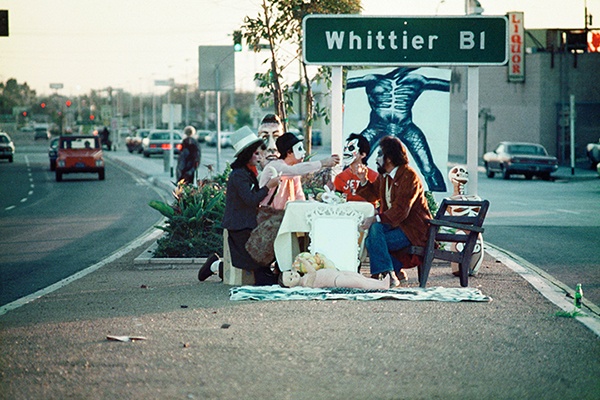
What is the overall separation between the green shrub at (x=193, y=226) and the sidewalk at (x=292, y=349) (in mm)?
3114

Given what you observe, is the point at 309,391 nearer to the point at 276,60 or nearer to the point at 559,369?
the point at 559,369

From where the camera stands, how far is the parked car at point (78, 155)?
4056 cm

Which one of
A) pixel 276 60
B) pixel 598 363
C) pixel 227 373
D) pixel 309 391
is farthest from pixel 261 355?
pixel 276 60

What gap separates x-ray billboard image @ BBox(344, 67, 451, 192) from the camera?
501 inches

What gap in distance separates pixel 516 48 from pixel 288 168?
4461 cm

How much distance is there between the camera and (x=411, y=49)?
12039mm

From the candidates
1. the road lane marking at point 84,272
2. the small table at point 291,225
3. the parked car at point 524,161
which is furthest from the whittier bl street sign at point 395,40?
the parked car at point 524,161

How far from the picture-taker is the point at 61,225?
69.9 feet

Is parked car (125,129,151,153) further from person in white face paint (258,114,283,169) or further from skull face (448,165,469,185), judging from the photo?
skull face (448,165,469,185)

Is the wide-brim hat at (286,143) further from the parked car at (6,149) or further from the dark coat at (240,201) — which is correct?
the parked car at (6,149)

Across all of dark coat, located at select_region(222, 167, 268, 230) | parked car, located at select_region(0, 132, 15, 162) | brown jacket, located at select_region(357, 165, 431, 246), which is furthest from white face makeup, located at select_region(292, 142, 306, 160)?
parked car, located at select_region(0, 132, 15, 162)

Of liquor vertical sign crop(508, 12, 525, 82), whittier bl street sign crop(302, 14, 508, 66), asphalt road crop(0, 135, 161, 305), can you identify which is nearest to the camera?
whittier bl street sign crop(302, 14, 508, 66)

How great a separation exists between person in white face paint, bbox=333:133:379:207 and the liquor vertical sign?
39829 mm

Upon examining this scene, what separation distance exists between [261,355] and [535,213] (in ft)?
56.2
